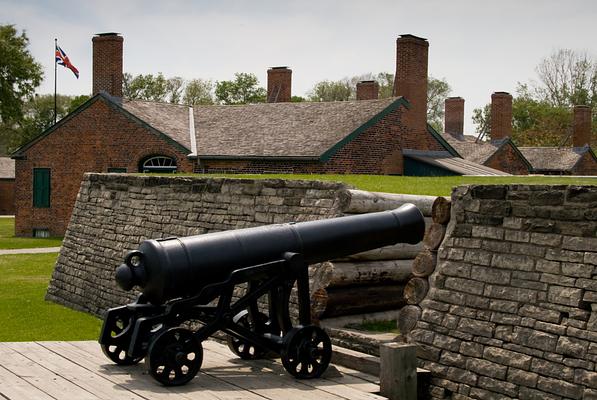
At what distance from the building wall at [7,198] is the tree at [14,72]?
9810 millimetres

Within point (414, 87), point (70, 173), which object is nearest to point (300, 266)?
point (414, 87)

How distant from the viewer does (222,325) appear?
22.0 feet

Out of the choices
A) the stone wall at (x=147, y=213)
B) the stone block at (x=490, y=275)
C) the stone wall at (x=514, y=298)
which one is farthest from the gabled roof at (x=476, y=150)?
the stone block at (x=490, y=275)

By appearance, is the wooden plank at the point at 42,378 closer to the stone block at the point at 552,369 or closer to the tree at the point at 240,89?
the stone block at the point at 552,369

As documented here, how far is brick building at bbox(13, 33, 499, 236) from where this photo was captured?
24.8 metres

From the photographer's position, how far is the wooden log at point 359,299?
342 inches

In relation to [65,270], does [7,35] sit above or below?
above

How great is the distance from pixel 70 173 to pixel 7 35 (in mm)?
11165

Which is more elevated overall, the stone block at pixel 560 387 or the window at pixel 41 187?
the window at pixel 41 187

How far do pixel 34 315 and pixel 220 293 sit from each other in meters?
7.33

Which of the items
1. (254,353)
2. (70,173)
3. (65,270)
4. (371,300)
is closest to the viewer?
(254,353)

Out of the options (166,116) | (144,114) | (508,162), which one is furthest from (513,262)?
(508,162)

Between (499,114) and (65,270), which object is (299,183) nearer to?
(65,270)

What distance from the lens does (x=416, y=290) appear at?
767cm
